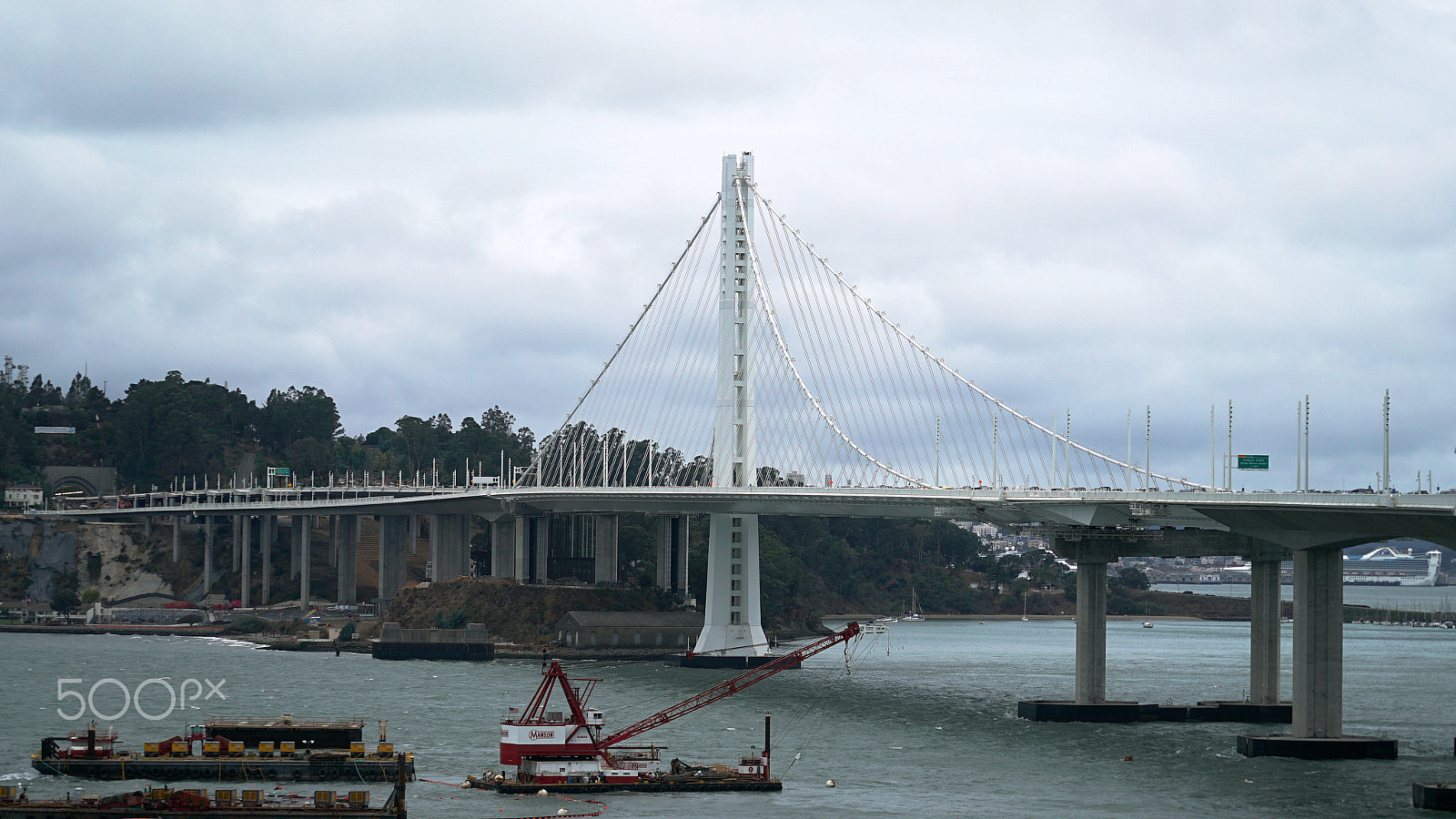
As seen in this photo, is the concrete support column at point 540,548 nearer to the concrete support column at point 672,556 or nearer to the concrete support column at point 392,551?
the concrete support column at point 672,556

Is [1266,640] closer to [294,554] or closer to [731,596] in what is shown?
[731,596]

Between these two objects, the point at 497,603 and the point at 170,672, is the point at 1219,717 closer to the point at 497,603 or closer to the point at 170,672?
the point at 170,672

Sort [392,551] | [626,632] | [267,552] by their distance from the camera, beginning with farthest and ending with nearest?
1. [267,552]
2. [392,551]
3. [626,632]

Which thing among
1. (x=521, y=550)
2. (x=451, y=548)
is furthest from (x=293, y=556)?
(x=521, y=550)

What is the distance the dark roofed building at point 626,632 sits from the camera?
136m

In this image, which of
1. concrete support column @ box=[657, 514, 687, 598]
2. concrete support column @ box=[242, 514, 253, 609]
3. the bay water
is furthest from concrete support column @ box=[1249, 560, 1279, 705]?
concrete support column @ box=[242, 514, 253, 609]

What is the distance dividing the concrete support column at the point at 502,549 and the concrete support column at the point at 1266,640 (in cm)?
8407

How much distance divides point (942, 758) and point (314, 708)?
33563 millimetres

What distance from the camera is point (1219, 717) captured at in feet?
288

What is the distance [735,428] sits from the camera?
384ft

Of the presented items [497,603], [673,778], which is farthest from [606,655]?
[673,778]
